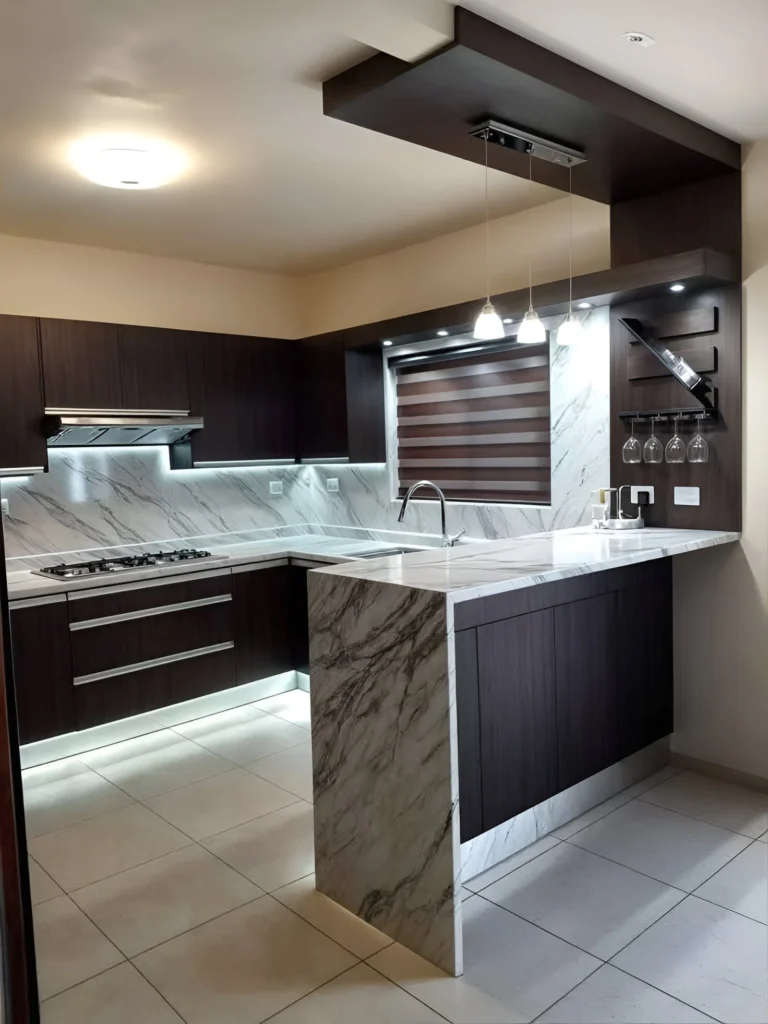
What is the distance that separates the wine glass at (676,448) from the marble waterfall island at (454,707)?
1.31 feet

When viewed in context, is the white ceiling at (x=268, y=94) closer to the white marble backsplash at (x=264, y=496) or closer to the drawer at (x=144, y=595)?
the white marble backsplash at (x=264, y=496)

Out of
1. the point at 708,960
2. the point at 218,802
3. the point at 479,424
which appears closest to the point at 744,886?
the point at 708,960

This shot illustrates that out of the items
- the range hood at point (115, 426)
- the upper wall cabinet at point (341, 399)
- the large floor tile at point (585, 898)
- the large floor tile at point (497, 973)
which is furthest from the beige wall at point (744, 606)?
the range hood at point (115, 426)

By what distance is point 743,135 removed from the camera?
300 centimetres

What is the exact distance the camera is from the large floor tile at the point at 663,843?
2654mm

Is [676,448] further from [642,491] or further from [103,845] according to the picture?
[103,845]

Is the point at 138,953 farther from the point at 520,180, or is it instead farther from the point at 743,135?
the point at 743,135

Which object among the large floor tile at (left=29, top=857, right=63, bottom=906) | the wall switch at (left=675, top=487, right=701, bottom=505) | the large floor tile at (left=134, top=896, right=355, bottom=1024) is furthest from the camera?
the wall switch at (left=675, top=487, right=701, bottom=505)

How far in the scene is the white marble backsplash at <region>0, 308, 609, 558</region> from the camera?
3.75 metres

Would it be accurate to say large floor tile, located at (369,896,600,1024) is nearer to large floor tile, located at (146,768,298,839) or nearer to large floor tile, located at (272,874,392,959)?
large floor tile, located at (272,874,392,959)

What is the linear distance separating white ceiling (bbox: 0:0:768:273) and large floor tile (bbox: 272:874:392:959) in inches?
101

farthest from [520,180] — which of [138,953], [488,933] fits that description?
[138,953]

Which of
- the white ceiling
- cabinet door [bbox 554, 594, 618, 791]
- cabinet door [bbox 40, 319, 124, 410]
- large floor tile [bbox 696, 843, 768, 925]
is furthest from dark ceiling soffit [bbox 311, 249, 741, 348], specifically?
large floor tile [bbox 696, 843, 768, 925]

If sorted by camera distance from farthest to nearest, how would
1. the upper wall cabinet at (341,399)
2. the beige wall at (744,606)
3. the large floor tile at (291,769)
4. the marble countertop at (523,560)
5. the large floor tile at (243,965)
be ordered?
the upper wall cabinet at (341,399) → the large floor tile at (291,769) → the beige wall at (744,606) → the marble countertop at (523,560) → the large floor tile at (243,965)
